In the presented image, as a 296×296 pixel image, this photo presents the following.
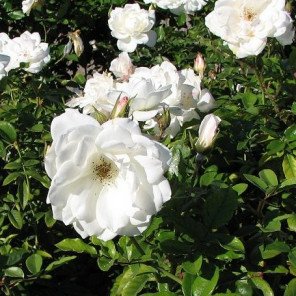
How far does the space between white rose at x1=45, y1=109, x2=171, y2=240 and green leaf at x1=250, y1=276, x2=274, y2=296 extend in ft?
1.06

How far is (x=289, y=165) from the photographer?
1.57 metres

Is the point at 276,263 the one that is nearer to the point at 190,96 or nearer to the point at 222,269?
the point at 222,269

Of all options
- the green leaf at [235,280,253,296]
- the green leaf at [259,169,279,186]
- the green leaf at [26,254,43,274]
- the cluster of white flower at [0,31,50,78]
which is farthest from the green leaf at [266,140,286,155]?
the cluster of white flower at [0,31,50,78]

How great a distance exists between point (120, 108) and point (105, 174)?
123mm

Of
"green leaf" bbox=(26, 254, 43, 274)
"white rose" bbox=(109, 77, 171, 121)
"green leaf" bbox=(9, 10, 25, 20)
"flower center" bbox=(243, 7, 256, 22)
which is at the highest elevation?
"white rose" bbox=(109, 77, 171, 121)

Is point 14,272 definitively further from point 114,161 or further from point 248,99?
point 248,99

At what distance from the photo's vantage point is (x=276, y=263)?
4.77 feet

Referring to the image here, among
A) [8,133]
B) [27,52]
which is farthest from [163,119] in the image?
[27,52]

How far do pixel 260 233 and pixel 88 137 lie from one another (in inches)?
20.3

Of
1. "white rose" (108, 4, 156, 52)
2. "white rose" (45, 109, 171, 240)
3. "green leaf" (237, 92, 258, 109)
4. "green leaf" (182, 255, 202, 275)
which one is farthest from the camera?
"white rose" (108, 4, 156, 52)

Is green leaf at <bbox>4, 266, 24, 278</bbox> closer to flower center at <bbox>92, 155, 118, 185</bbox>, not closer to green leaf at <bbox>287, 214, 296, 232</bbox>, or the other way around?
flower center at <bbox>92, 155, 118, 185</bbox>

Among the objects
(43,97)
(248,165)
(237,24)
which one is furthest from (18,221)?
(237,24)

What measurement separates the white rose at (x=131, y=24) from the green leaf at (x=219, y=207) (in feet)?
3.75

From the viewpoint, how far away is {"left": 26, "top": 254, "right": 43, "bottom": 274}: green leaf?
4.72 feet
